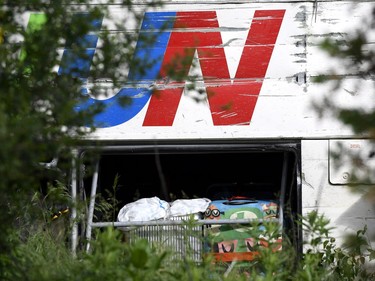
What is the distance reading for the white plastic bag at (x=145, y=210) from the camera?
6.52 meters

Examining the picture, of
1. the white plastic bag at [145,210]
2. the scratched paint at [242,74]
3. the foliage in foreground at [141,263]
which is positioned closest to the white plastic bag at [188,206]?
the white plastic bag at [145,210]

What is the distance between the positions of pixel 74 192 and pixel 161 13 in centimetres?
153

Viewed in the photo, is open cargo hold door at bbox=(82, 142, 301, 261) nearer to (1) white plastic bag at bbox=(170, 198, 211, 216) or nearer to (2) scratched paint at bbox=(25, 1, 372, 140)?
(1) white plastic bag at bbox=(170, 198, 211, 216)

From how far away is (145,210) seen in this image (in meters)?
6.55

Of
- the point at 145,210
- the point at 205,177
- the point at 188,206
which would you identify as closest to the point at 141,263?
the point at 145,210

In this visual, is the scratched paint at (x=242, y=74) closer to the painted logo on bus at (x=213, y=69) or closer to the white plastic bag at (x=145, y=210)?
the painted logo on bus at (x=213, y=69)

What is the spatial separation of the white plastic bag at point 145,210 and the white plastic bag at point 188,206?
0.06m

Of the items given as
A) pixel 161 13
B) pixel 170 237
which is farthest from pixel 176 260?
pixel 161 13

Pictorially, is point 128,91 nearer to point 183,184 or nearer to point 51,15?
point 183,184

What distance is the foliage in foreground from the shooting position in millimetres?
4062

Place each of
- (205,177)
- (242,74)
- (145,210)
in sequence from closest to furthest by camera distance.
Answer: (242,74) → (145,210) → (205,177)

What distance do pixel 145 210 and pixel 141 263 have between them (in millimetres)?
2624

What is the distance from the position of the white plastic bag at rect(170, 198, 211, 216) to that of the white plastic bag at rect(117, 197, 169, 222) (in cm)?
6

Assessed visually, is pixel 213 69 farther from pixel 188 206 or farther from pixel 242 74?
pixel 188 206
